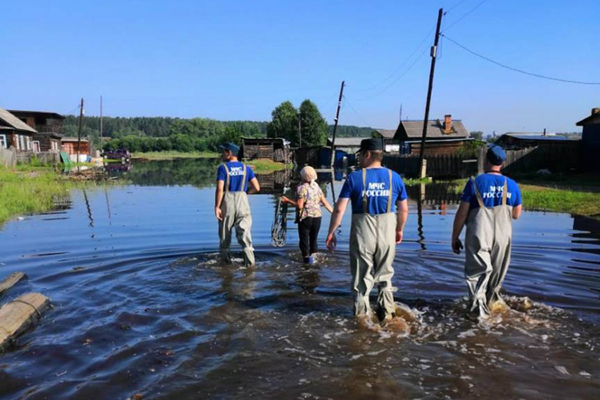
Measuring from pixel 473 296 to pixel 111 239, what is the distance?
9100mm

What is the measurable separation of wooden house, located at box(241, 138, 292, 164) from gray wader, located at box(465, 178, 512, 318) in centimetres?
5777

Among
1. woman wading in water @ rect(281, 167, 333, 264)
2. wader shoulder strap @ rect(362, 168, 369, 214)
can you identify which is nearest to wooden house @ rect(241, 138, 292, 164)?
woman wading in water @ rect(281, 167, 333, 264)

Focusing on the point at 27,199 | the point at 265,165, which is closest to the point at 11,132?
the point at 265,165

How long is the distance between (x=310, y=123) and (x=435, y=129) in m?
40.1

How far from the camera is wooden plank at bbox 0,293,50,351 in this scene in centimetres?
562

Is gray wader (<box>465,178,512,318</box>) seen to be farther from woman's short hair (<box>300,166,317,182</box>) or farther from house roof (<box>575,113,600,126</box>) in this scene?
house roof (<box>575,113,600,126</box>)

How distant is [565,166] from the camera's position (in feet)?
109

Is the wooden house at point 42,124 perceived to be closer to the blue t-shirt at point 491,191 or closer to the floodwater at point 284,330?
the floodwater at point 284,330

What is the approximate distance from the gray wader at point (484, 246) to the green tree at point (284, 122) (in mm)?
97585

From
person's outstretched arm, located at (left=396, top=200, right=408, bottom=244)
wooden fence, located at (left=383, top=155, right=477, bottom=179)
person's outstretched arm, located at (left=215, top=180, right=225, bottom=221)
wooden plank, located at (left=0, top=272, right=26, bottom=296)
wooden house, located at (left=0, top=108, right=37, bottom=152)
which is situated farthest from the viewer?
wooden house, located at (left=0, top=108, right=37, bottom=152)

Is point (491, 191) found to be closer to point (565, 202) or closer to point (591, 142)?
point (565, 202)

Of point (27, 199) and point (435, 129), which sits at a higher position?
point (435, 129)

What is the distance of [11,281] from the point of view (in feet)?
26.2

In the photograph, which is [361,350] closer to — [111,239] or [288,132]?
[111,239]
